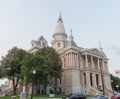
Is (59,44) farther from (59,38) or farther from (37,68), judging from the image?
(37,68)

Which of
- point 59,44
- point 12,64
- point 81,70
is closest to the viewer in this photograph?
point 12,64

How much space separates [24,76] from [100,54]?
1404 inches

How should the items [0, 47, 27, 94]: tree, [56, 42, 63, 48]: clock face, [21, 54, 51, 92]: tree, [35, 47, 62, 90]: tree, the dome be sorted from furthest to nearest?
the dome, [56, 42, 63, 48]: clock face, [0, 47, 27, 94]: tree, [35, 47, 62, 90]: tree, [21, 54, 51, 92]: tree

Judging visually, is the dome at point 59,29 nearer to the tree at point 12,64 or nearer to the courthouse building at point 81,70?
the courthouse building at point 81,70

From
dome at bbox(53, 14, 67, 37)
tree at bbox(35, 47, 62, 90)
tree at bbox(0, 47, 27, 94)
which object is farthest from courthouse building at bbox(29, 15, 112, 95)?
dome at bbox(53, 14, 67, 37)

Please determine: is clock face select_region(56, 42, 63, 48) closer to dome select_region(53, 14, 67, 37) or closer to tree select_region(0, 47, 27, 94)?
dome select_region(53, 14, 67, 37)

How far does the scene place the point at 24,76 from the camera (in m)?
49.5

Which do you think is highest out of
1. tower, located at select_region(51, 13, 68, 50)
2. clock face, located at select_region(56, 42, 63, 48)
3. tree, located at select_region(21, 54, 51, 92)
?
tower, located at select_region(51, 13, 68, 50)

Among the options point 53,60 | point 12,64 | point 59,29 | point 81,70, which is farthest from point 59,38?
point 12,64

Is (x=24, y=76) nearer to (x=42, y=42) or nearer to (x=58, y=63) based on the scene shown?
(x=58, y=63)

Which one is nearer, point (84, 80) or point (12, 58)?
point (12, 58)

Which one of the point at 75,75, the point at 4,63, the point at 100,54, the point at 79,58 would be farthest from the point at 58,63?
the point at 100,54

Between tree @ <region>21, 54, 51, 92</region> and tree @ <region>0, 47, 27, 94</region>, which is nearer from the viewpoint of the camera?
tree @ <region>21, 54, 51, 92</region>

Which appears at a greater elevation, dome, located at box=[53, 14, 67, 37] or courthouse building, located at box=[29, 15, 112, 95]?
dome, located at box=[53, 14, 67, 37]
